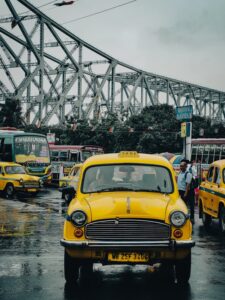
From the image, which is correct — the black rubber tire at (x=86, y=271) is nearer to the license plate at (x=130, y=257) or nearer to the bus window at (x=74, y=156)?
the license plate at (x=130, y=257)

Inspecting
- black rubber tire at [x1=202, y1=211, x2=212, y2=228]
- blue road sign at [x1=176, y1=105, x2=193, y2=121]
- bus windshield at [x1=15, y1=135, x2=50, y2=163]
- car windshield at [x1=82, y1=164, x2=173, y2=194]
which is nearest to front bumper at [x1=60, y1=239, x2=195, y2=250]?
car windshield at [x1=82, y1=164, x2=173, y2=194]

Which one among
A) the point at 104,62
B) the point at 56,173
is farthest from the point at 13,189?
the point at 104,62

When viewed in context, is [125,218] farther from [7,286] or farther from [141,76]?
[141,76]

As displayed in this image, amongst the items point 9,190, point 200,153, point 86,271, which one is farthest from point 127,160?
point 200,153

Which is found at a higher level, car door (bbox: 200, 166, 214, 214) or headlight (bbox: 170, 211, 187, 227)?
headlight (bbox: 170, 211, 187, 227)

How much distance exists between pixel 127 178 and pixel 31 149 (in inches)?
1049

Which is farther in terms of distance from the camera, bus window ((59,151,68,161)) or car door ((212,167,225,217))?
bus window ((59,151,68,161))

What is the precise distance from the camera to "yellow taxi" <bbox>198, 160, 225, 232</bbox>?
40.9 feet

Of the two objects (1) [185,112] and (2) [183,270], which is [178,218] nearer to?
(2) [183,270]

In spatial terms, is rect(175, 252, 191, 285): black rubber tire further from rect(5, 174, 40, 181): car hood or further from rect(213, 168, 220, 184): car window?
rect(5, 174, 40, 181): car hood

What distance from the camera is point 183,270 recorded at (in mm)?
7188

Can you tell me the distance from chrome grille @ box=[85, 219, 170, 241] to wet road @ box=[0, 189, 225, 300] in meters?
0.69

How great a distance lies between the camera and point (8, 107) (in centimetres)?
6656

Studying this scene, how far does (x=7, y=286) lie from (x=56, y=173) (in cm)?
3123
